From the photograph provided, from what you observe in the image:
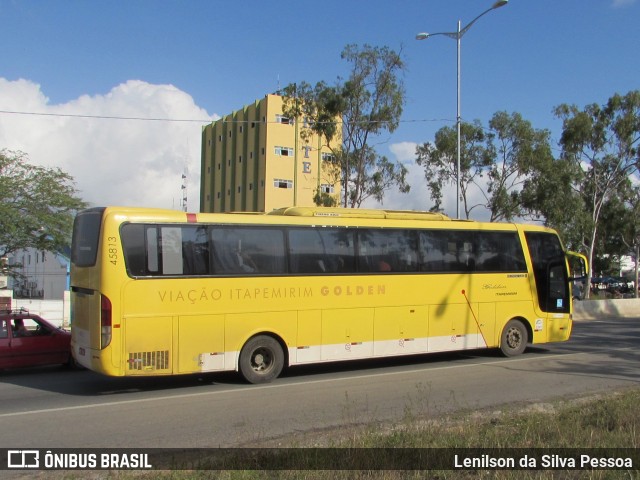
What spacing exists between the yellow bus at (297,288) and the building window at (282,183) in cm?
3902

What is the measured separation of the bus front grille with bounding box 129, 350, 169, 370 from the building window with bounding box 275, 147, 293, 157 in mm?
43670

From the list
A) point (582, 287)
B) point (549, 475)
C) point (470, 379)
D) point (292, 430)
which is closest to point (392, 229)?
point (470, 379)

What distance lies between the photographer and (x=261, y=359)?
35.2ft

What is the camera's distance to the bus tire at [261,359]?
10422 millimetres

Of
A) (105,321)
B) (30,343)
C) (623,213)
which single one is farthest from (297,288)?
(623,213)

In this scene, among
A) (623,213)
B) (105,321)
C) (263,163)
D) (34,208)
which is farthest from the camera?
(263,163)

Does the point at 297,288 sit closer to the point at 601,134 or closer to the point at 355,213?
the point at 355,213

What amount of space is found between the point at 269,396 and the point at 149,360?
209 centimetres

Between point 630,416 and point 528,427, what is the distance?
51.9 inches

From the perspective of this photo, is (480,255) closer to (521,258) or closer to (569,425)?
(521,258)

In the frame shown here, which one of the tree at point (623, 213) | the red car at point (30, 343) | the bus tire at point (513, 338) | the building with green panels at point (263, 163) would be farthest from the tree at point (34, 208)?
the tree at point (623, 213)

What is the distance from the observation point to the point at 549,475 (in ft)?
15.8

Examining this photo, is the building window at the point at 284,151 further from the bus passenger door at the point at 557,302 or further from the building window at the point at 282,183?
the bus passenger door at the point at 557,302

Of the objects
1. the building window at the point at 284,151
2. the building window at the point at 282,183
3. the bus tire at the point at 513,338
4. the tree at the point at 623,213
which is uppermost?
the building window at the point at 284,151
